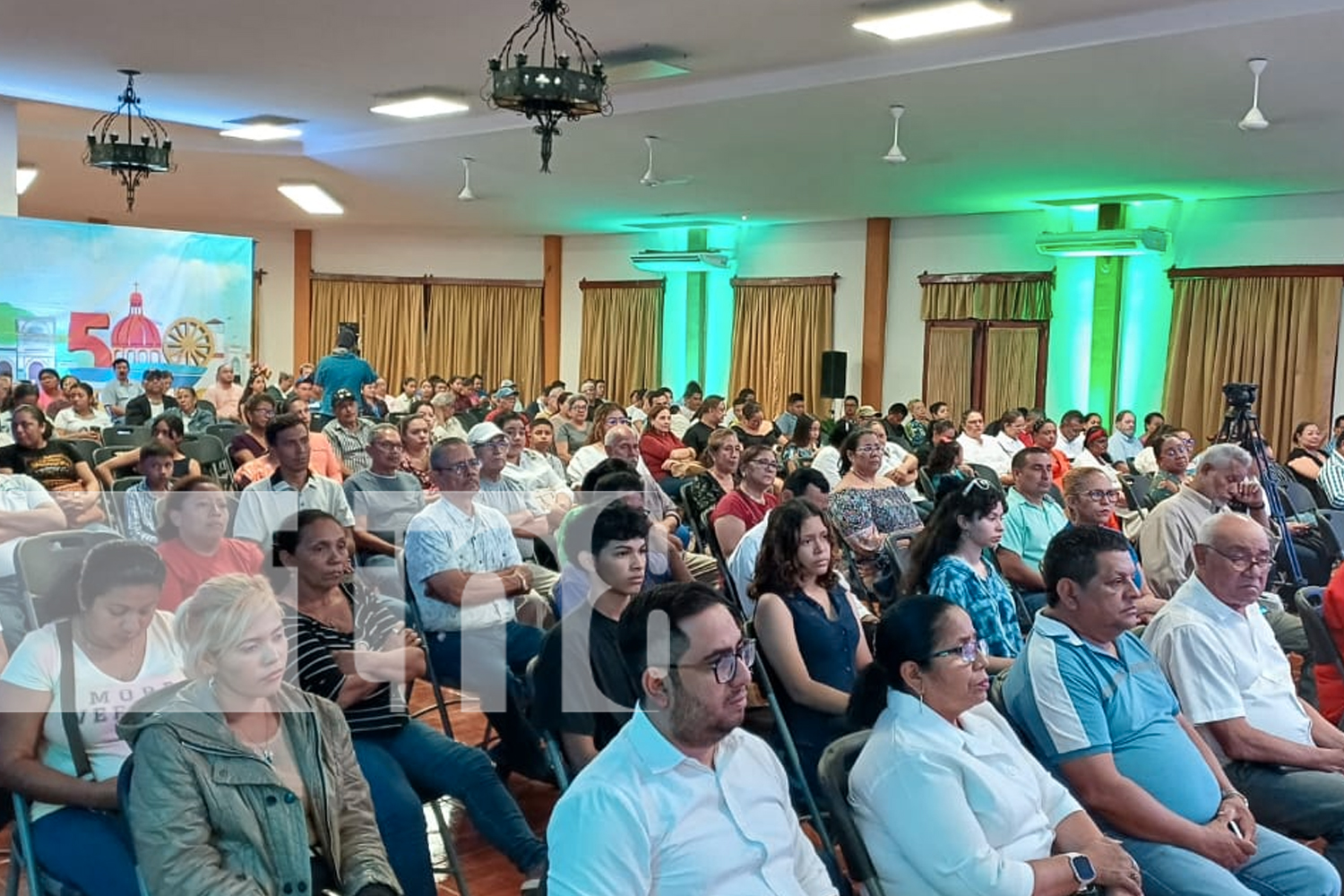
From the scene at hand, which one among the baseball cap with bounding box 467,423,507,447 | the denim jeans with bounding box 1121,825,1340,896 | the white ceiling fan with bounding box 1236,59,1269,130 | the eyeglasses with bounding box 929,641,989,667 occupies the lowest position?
the denim jeans with bounding box 1121,825,1340,896

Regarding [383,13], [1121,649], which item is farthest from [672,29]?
[1121,649]

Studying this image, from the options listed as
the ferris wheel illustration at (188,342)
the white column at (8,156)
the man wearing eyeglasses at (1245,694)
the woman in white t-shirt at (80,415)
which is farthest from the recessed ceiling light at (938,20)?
the ferris wheel illustration at (188,342)

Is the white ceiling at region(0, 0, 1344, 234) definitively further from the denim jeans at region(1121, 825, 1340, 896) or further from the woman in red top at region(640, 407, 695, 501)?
the denim jeans at region(1121, 825, 1340, 896)

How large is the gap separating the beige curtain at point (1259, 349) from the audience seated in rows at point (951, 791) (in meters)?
9.47

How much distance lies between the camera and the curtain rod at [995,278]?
39.4 ft

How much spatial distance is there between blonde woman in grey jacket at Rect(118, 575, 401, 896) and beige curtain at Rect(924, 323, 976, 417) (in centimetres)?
1121

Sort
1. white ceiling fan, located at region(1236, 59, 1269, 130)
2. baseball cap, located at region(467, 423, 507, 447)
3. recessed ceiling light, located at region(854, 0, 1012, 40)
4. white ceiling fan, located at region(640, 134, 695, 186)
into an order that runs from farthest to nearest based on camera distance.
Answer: white ceiling fan, located at region(640, 134, 695, 186)
white ceiling fan, located at region(1236, 59, 1269, 130)
recessed ceiling light, located at region(854, 0, 1012, 40)
baseball cap, located at region(467, 423, 507, 447)

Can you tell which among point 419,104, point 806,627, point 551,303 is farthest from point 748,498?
point 551,303

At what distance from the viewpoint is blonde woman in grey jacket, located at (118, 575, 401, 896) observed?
75.5 inches

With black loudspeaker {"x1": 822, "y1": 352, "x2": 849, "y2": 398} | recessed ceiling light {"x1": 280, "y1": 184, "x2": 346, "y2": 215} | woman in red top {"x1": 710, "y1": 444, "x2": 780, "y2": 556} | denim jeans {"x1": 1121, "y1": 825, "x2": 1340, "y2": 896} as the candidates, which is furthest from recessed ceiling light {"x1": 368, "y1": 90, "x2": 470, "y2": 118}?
denim jeans {"x1": 1121, "y1": 825, "x2": 1340, "y2": 896}

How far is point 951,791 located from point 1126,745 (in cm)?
68

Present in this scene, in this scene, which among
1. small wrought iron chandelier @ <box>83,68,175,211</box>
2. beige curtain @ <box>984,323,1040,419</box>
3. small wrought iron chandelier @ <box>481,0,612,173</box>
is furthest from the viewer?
beige curtain @ <box>984,323,1040,419</box>

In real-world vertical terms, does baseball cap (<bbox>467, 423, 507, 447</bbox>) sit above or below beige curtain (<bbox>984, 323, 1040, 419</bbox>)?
below

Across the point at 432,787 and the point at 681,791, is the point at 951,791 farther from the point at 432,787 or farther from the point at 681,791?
the point at 432,787
